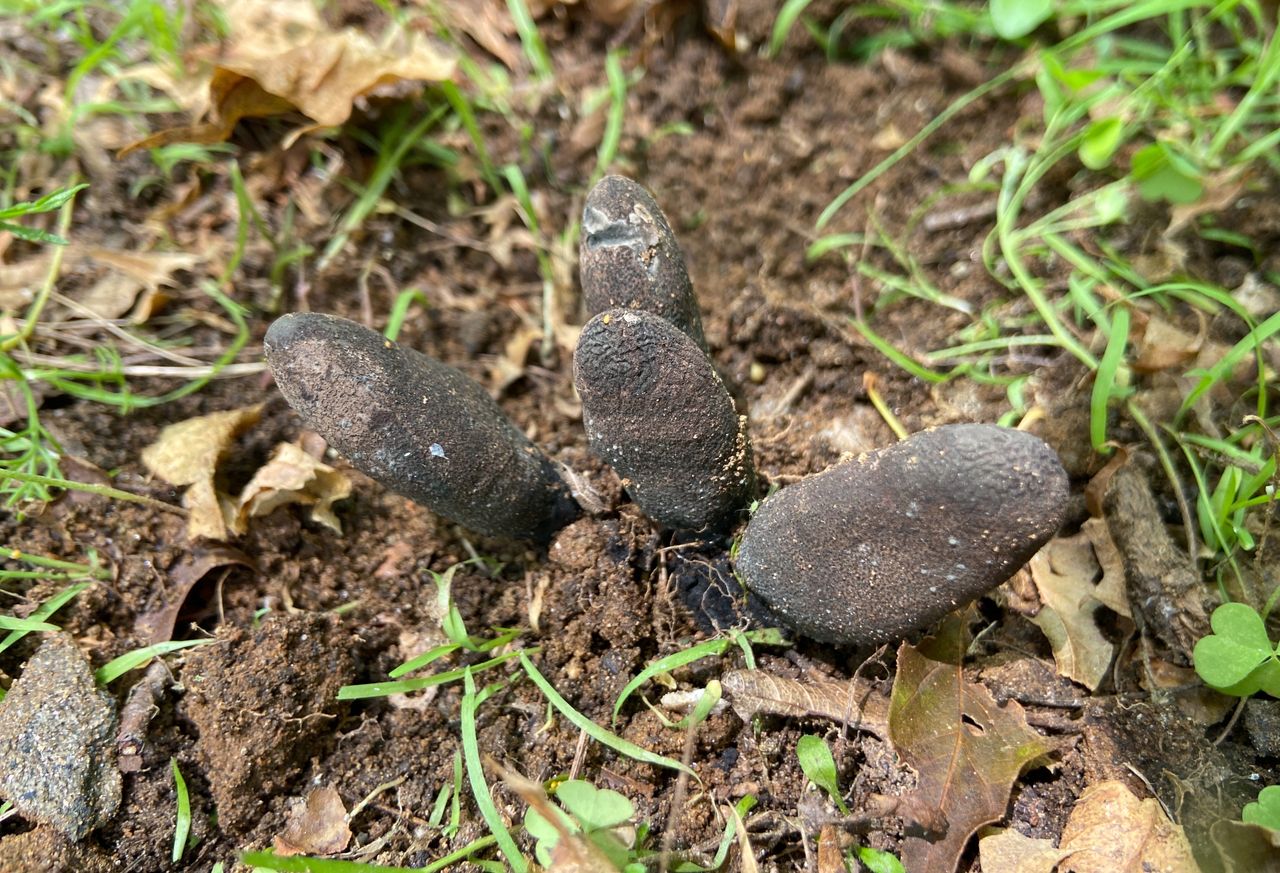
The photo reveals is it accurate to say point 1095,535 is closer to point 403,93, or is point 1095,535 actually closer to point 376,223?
point 376,223

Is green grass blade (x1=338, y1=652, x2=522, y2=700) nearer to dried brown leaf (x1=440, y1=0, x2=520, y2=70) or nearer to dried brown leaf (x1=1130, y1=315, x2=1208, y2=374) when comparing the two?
dried brown leaf (x1=1130, y1=315, x2=1208, y2=374)

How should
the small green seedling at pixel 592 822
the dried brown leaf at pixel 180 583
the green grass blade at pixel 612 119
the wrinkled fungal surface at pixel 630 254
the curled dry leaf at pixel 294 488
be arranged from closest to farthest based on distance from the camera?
the small green seedling at pixel 592 822 → the wrinkled fungal surface at pixel 630 254 → the dried brown leaf at pixel 180 583 → the curled dry leaf at pixel 294 488 → the green grass blade at pixel 612 119

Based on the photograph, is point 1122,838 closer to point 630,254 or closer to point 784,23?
point 630,254

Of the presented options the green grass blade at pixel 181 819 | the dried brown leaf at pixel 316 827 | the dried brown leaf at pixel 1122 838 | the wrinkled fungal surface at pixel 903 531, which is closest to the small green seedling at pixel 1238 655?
the dried brown leaf at pixel 1122 838

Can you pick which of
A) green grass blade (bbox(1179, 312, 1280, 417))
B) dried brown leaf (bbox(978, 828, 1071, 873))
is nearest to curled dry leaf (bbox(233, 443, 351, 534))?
dried brown leaf (bbox(978, 828, 1071, 873))

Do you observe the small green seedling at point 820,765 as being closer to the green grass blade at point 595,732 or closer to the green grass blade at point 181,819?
the green grass blade at point 595,732

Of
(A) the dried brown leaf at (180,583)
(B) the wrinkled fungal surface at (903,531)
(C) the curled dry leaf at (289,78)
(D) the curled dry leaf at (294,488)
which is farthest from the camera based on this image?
(C) the curled dry leaf at (289,78)

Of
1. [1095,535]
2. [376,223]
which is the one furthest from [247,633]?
[1095,535]
